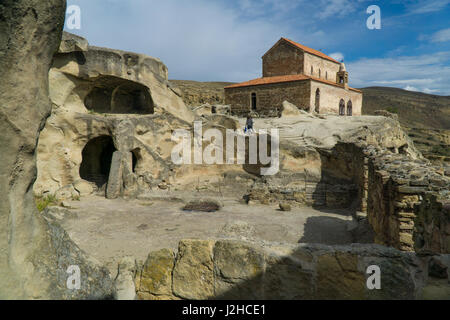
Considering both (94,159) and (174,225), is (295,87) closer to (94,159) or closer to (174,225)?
(94,159)

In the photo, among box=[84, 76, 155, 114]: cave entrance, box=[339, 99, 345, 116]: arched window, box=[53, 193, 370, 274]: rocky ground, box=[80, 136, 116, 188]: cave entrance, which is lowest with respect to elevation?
box=[53, 193, 370, 274]: rocky ground

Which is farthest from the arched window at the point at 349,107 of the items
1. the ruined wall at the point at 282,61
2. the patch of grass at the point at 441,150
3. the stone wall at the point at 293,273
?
the stone wall at the point at 293,273

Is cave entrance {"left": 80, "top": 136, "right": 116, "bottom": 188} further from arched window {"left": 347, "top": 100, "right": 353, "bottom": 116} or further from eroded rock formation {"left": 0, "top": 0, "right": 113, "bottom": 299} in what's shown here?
arched window {"left": 347, "top": 100, "right": 353, "bottom": 116}

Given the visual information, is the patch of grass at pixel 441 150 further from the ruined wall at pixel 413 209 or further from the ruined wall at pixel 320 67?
the ruined wall at pixel 413 209

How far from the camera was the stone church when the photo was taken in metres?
22.6

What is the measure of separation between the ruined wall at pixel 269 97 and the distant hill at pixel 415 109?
5383 millimetres

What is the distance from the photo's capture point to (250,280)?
2061mm

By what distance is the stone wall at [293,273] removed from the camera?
1.87m

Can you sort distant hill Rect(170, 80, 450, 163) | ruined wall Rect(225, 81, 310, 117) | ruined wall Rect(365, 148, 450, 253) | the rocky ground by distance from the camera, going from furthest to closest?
distant hill Rect(170, 80, 450, 163)
ruined wall Rect(225, 81, 310, 117)
the rocky ground
ruined wall Rect(365, 148, 450, 253)

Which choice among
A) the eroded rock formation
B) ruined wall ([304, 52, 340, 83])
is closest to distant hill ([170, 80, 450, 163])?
ruined wall ([304, 52, 340, 83])

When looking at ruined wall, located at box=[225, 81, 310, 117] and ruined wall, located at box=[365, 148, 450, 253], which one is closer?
ruined wall, located at box=[365, 148, 450, 253]

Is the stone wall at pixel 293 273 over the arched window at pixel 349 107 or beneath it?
beneath
